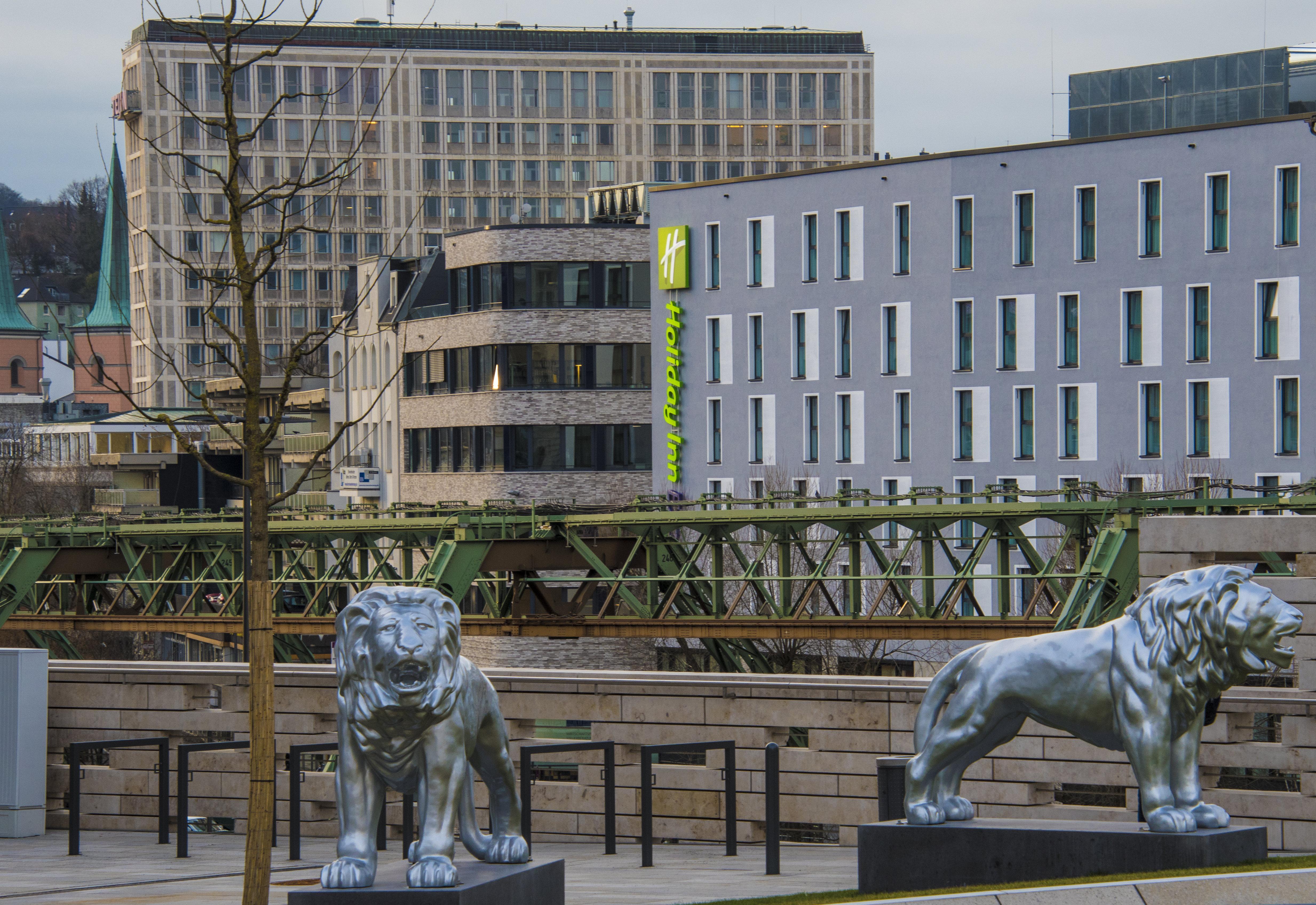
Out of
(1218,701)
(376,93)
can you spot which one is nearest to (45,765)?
(1218,701)

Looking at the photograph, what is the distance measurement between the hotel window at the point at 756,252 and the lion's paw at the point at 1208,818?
6120cm

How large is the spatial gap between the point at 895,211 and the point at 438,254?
69.8 ft

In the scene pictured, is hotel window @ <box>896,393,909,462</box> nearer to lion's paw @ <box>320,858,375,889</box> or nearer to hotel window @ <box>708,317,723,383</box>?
hotel window @ <box>708,317,723,383</box>

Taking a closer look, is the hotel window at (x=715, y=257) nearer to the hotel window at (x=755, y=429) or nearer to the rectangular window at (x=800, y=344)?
the rectangular window at (x=800, y=344)

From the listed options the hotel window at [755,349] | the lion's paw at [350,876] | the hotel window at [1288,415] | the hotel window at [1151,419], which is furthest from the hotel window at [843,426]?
the lion's paw at [350,876]

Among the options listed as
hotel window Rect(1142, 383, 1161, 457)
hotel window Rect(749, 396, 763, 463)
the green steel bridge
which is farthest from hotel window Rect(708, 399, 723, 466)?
the green steel bridge

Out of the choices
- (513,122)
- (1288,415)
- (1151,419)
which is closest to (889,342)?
(1151,419)

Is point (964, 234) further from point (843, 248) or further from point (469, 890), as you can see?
point (469, 890)

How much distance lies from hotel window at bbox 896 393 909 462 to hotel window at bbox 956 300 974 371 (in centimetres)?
249

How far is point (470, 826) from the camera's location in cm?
1070

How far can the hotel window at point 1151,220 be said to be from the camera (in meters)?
61.5

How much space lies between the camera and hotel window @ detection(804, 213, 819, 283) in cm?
7038

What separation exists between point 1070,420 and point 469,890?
184 feet

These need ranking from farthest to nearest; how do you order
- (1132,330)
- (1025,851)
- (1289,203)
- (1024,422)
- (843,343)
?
(843,343), (1024,422), (1132,330), (1289,203), (1025,851)
